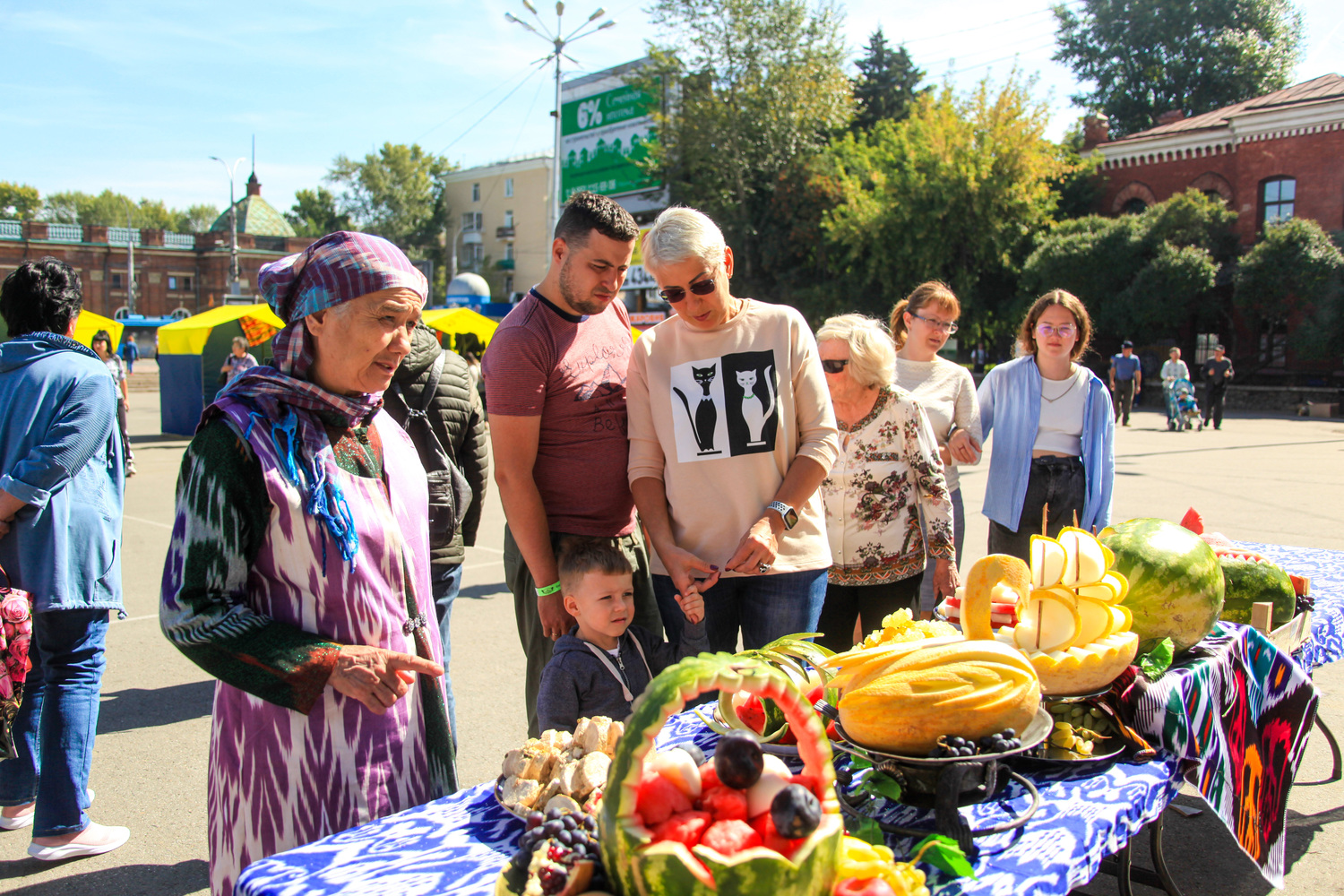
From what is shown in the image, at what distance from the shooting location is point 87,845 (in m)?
3.07

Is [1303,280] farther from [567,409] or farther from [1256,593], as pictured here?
[567,409]

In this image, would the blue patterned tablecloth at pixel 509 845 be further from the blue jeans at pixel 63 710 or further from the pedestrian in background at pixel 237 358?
the pedestrian in background at pixel 237 358

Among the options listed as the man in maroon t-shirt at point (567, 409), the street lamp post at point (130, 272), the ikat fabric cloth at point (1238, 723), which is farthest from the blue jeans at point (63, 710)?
the street lamp post at point (130, 272)

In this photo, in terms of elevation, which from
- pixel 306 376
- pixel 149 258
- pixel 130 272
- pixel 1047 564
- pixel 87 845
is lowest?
pixel 87 845

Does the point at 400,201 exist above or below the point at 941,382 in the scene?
above

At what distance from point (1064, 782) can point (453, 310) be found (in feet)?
53.8

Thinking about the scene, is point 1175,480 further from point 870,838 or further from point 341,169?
point 341,169

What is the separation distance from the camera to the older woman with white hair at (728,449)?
8.34 ft

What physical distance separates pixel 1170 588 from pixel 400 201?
70.1 metres

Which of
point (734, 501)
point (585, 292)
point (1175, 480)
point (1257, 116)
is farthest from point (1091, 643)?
point (1257, 116)

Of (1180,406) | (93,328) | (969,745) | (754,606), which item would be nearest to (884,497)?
(754,606)

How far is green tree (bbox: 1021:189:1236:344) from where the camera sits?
2538 centimetres

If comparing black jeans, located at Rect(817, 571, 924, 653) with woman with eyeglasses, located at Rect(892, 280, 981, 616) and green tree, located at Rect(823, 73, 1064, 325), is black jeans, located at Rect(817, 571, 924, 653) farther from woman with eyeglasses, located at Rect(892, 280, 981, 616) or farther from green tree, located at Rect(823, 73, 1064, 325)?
green tree, located at Rect(823, 73, 1064, 325)

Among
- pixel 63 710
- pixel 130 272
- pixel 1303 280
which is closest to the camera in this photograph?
pixel 63 710
